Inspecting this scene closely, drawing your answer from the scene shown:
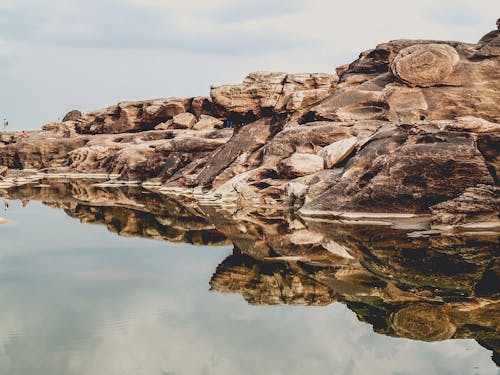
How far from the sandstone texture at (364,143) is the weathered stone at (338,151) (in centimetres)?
6

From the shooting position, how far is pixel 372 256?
14.2 metres

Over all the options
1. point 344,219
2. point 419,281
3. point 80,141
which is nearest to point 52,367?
point 419,281

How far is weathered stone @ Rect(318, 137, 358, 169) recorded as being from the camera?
2717 centimetres

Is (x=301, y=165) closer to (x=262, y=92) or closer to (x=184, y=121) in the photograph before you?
(x=262, y=92)

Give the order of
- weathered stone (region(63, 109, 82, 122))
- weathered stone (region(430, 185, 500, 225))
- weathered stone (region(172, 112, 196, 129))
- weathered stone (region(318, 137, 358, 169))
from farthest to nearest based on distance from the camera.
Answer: weathered stone (region(63, 109, 82, 122)), weathered stone (region(172, 112, 196, 129)), weathered stone (region(318, 137, 358, 169)), weathered stone (region(430, 185, 500, 225))

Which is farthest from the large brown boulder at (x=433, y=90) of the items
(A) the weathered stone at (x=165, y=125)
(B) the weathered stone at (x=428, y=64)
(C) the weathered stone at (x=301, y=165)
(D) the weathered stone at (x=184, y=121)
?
(A) the weathered stone at (x=165, y=125)

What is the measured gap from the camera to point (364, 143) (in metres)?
26.8

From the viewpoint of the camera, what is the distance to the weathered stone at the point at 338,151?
27172mm

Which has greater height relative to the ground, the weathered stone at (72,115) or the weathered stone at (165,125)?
the weathered stone at (165,125)

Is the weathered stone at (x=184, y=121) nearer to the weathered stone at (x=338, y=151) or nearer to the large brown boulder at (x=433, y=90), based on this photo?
the large brown boulder at (x=433, y=90)

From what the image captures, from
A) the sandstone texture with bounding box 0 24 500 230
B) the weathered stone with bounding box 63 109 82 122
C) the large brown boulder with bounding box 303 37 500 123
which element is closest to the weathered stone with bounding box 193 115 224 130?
the sandstone texture with bounding box 0 24 500 230

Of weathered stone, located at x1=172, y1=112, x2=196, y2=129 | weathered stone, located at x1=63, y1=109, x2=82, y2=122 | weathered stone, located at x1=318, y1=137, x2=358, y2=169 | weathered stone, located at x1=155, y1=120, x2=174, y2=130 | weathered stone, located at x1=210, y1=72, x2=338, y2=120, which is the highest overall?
weathered stone, located at x1=210, y1=72, x2=338, y2=120

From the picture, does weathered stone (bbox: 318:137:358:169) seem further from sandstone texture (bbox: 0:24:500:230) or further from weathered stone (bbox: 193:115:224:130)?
weathered stone (bbox: 193:115:224:130)

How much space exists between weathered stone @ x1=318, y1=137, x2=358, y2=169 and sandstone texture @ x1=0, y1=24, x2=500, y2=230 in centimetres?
6
